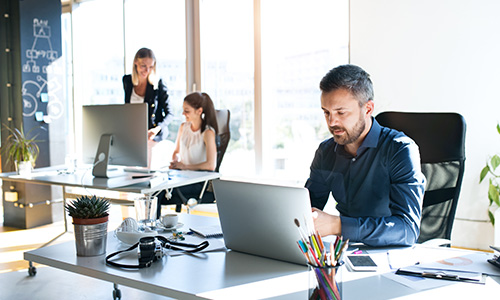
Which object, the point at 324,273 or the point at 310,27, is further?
the point at 310,27

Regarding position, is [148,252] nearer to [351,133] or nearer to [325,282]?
[325,282]

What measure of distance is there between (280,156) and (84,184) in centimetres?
226

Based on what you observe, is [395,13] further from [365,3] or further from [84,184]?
[84,184]

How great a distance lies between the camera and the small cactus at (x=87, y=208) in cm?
155

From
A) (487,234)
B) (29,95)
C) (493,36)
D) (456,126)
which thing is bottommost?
(487,234)

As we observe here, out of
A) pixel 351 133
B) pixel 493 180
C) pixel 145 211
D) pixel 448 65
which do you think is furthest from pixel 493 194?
pixel 145 211

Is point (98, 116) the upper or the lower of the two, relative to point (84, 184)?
upper

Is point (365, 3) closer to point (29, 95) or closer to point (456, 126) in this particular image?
point (456, 126)

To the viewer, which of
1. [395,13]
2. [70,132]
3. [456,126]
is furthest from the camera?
[70,132]

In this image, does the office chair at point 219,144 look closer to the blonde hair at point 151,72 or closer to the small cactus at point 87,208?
the blonde hair at point 151,72

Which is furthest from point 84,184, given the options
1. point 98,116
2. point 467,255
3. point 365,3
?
point 365,3

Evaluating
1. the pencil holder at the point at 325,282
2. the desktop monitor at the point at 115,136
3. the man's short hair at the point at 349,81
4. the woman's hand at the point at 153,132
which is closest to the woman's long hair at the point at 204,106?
the woman's hand at the point at 153,132

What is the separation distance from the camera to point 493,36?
11.7 feet

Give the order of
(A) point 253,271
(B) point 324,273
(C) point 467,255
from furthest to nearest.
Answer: (C) point 467,255, (A) point 253,271, (B) point 324,273
